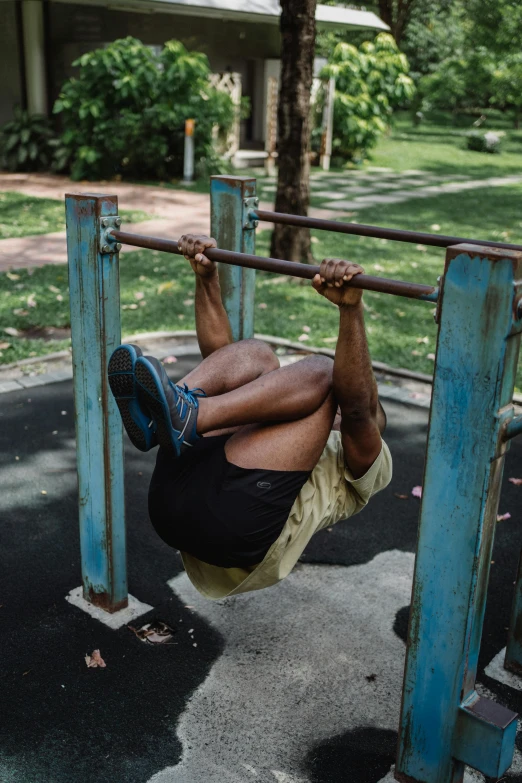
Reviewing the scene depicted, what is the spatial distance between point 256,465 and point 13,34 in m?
14.5

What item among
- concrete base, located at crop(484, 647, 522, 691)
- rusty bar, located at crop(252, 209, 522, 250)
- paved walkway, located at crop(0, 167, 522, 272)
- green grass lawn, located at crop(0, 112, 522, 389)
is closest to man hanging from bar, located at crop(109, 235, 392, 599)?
rusty bar, located at crop(252, 209, 522, 250)

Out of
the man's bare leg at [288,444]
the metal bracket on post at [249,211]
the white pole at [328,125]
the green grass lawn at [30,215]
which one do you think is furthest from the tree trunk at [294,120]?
the white pole at [328,125]

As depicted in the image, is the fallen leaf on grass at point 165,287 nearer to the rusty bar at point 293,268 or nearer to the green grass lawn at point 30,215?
the green grass lawn at point 30,215

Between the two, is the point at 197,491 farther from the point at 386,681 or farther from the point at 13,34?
the point at 13,34

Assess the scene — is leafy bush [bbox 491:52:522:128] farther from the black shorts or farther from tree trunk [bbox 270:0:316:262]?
the black shorts

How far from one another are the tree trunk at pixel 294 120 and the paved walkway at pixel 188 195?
7.10 ft

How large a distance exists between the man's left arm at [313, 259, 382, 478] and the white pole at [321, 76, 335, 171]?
14.0 meters

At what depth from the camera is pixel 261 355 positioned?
2914 millimetres

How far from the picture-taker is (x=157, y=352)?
6121 millimetres

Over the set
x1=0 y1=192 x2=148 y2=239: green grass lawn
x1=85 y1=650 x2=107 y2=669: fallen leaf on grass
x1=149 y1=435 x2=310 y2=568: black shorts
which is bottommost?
x1=85 y1=650 x2=107 y2=669: fallen leaf on grass

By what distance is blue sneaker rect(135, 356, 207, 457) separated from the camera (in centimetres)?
233

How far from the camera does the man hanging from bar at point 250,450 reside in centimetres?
242

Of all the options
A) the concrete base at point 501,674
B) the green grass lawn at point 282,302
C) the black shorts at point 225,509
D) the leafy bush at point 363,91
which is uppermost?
the leafy bush at point 363,91

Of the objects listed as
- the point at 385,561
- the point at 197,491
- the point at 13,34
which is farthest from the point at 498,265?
the point at 13,34
